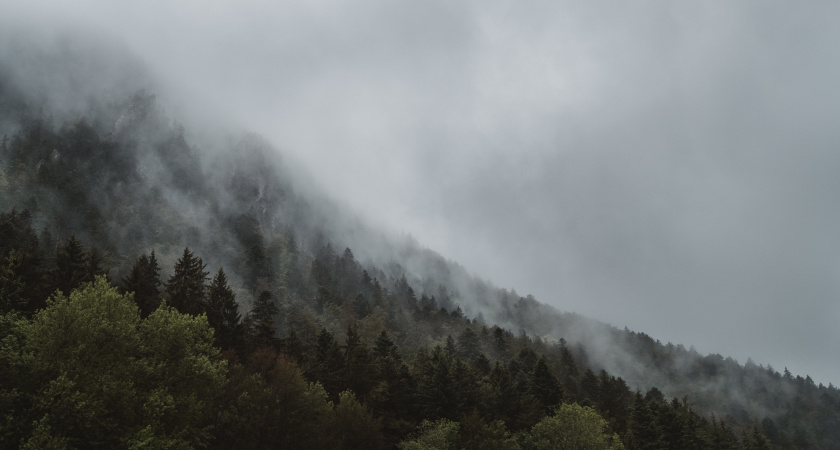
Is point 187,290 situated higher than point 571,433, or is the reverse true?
point 187,290

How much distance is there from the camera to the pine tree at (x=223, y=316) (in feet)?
229

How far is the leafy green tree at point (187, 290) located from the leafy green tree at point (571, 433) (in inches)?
2043

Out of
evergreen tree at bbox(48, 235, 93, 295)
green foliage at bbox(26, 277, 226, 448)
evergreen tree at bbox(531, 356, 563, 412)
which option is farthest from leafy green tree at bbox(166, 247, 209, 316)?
evergreen tree at bbox(531, 356, 563, 412)

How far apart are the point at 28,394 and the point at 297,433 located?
22.6m

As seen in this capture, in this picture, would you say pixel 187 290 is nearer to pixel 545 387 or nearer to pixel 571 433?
pixel 571 433

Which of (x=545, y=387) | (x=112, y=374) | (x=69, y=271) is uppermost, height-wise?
(x=545, y=387)

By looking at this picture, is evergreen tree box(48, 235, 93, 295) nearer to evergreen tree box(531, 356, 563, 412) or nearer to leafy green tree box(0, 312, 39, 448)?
leafy green tree box(0, 312, 39, 448)

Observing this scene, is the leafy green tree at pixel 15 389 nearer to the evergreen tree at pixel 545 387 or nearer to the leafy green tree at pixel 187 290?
the leafy green tree at pixel 187 290

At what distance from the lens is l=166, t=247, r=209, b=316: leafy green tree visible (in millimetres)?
70000

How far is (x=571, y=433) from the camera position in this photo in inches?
2623

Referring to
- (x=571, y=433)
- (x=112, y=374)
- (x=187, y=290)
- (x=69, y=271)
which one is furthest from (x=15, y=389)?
(x=571, y=433)

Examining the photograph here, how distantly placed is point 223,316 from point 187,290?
25.2 ft

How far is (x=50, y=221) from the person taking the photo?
16612 centimetres

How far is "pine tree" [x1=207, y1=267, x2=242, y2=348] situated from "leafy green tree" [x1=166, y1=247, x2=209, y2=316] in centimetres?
166
